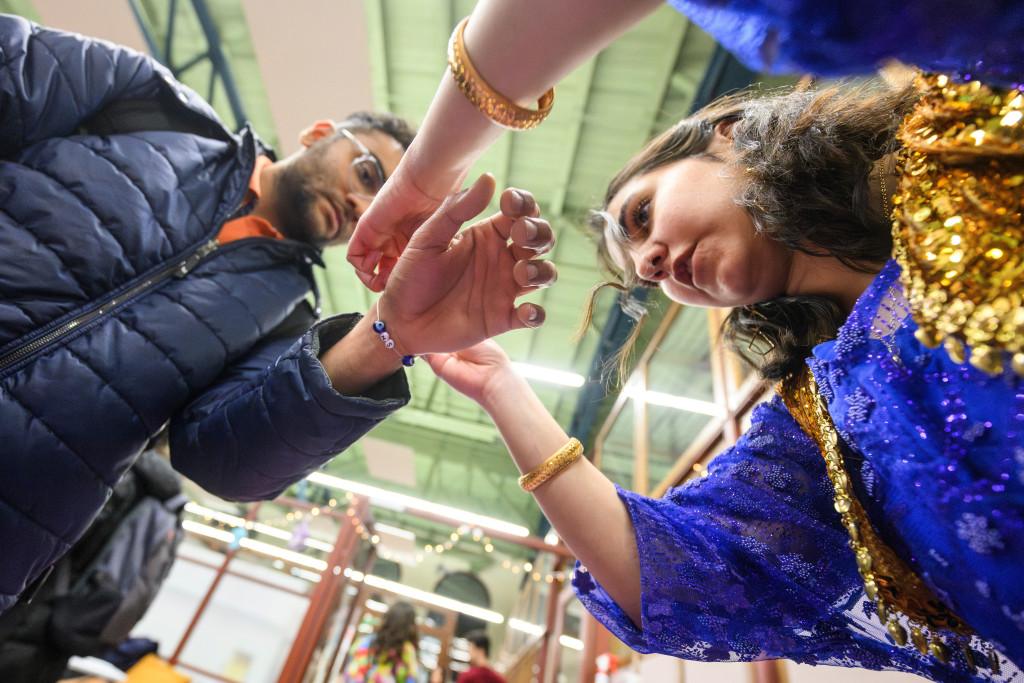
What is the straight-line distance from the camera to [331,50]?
3.18 meters

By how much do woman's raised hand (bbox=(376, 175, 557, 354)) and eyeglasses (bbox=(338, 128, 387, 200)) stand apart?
0.80 metres

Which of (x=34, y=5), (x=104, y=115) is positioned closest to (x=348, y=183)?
(x=104, y=115)

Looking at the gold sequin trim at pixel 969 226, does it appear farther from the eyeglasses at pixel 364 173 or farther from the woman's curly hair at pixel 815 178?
the eyeglasses at pixel 364 173

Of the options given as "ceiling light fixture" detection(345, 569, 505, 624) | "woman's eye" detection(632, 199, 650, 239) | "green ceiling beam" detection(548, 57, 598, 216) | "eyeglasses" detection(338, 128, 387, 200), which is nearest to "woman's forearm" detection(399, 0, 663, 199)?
"woman's eye" detection(632, 199, 650, 239)

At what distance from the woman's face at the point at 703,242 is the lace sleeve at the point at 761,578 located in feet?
0.93

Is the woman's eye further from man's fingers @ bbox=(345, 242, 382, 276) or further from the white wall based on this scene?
the white wall

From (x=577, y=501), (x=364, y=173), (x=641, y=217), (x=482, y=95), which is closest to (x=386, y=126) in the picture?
(x=364, y=173)

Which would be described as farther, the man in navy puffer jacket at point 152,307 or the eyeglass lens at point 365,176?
the eyeglass lens at point 365,176

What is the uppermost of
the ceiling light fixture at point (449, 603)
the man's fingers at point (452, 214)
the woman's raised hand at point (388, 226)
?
the ceiling light fixture at point (449, 603)

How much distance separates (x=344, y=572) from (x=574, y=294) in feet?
11.5

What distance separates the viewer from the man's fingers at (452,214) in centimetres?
65

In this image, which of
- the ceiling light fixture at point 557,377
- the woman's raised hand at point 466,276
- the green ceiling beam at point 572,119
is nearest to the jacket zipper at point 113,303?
the woman's raised hand at point 466,276

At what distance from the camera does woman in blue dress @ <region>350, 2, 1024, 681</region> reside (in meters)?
0.40

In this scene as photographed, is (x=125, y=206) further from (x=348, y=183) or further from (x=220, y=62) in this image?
(x=220, y=62)
